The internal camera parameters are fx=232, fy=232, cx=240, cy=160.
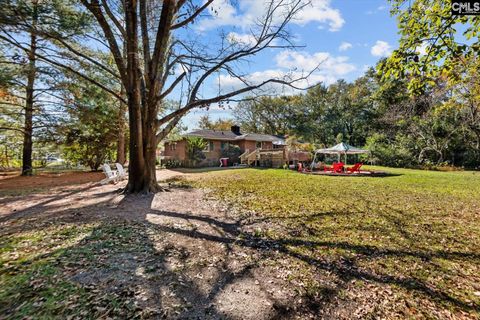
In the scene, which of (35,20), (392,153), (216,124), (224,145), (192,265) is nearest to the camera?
(192,265)

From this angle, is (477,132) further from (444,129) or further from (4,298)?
(4,298)

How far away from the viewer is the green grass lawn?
114 inches

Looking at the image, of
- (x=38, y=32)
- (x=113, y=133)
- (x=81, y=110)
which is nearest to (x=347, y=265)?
(x=38, y=32)

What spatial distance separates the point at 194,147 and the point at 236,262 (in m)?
17.9

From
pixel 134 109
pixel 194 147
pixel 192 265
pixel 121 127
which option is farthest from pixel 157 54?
pixel 194 147

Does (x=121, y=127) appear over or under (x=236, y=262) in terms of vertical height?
over

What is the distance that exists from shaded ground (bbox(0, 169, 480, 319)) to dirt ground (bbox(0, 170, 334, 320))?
0.02m

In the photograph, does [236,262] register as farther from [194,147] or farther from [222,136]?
[222,136]

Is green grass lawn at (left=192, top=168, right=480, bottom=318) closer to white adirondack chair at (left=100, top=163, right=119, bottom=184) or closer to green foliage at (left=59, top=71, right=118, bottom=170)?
white adirondack chair at (left=100, top=163, right=119, bottom=184)

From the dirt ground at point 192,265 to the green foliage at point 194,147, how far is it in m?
14.4

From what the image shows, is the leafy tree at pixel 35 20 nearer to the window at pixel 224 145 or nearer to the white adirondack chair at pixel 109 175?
the white adirondack chair at pixel 109 175

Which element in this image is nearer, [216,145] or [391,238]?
[391,238]

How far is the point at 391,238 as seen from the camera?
4441 mm

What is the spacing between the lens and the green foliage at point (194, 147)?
67.4 feet
